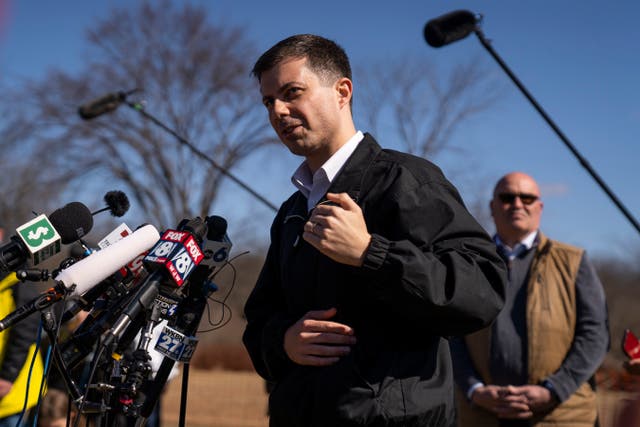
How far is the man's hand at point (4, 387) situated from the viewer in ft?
14.1

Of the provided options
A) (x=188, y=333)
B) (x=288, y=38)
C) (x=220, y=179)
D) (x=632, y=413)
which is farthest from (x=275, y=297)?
(x=220, y=179)

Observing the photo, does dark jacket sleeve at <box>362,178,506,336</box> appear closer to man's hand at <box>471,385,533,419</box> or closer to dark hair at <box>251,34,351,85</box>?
dark hair at <box>251,34,351,85</box>

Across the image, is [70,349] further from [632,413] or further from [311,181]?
[632,413]

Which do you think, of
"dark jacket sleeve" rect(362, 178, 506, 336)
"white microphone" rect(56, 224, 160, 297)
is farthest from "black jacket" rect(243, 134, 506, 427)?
"white microphone" rect(56, 224, 160, 297)

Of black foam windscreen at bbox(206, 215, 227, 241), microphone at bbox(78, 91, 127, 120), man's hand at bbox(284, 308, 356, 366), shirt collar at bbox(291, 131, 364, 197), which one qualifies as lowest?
man's hand at bbox(284, 308, 356, 366)

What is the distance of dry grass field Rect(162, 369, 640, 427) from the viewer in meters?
12.0

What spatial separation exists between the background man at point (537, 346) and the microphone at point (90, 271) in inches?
88.2

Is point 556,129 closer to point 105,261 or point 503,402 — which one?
point 503,402

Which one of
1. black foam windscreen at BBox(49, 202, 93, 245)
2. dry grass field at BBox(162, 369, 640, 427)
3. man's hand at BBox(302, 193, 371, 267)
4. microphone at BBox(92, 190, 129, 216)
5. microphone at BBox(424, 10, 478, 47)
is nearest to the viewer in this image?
man's hand at BBox(302, 193, 371, 267)

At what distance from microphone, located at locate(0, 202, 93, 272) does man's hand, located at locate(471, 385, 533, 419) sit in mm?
2270

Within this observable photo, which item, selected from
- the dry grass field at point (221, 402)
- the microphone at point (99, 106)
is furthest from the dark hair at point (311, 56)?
the dry grass field at point (221, 402)

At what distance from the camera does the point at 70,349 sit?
247 cm

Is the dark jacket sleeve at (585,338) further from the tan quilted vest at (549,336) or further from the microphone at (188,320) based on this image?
the microphone at (188,320)

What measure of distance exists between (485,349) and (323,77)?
7.27 ft
